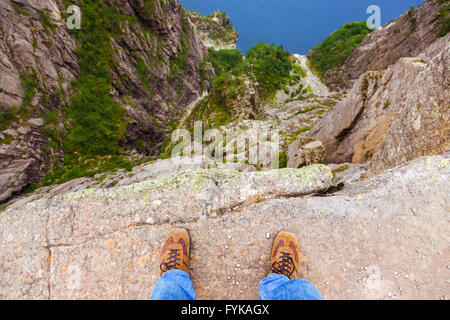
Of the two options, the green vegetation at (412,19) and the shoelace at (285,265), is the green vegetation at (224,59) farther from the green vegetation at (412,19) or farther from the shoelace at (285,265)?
the shoelace at (285,265)

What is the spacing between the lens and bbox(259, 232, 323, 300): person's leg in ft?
7.35

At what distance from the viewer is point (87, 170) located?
1392cm

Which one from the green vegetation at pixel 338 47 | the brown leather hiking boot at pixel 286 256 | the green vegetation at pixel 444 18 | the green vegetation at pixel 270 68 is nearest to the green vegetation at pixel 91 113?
the brown leather hiking boot at pixel 286 256

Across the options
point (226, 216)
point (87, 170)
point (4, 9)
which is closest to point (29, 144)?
point (87, 170)

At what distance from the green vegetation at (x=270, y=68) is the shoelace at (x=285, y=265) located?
1241 inches

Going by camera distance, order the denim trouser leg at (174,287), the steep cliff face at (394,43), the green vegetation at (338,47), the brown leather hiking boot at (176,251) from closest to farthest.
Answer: the denim trouser leg at (174,287), the brown leather hiking boot at (176,251), the steep cliff face at (394,43), the green vegetation at (338,47)

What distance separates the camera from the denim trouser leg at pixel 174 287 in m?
2.32

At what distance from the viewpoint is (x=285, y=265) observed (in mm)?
2549

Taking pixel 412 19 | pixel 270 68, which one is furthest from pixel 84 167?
pixel 412 19

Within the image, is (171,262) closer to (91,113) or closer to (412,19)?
(91,113)

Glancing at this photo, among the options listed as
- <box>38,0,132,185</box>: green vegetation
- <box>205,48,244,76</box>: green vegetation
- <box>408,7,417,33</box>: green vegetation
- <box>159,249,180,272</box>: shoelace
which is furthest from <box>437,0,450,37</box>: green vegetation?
<box>38,0,132,185</box>: green vegetation

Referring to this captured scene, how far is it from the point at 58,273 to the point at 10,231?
135 cm

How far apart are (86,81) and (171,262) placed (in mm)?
21841

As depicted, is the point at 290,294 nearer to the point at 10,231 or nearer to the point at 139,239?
the point at 139,239
